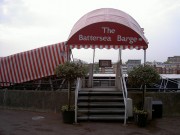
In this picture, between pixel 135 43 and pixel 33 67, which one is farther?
pixel 33 67

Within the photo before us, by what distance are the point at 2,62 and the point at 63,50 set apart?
407 centimetres

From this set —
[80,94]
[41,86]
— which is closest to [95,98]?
[80,94]

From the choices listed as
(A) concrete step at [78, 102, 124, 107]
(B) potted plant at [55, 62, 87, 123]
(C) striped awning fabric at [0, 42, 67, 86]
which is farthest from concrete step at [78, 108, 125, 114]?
(C) striped awning fabric at [0, 42, 67, 86]

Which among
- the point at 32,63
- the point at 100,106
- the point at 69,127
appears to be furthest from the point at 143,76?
the point at 32,63

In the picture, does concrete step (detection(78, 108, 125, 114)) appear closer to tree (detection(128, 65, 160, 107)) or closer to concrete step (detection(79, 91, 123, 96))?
concrete step (detection(79, 91, 123, 96))

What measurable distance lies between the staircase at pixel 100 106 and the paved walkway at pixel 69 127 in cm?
38

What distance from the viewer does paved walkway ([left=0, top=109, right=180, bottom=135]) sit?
10391 mm

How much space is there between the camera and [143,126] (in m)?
11.6

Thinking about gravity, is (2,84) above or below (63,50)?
below

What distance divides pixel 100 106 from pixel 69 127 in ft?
7.36

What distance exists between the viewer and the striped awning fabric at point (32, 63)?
1812 cm

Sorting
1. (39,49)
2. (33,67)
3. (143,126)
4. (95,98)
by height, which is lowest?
(143,126)

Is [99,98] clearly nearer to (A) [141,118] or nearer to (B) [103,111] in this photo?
(B) [103,111]

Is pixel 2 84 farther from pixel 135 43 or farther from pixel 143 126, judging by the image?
pixel 143 126
